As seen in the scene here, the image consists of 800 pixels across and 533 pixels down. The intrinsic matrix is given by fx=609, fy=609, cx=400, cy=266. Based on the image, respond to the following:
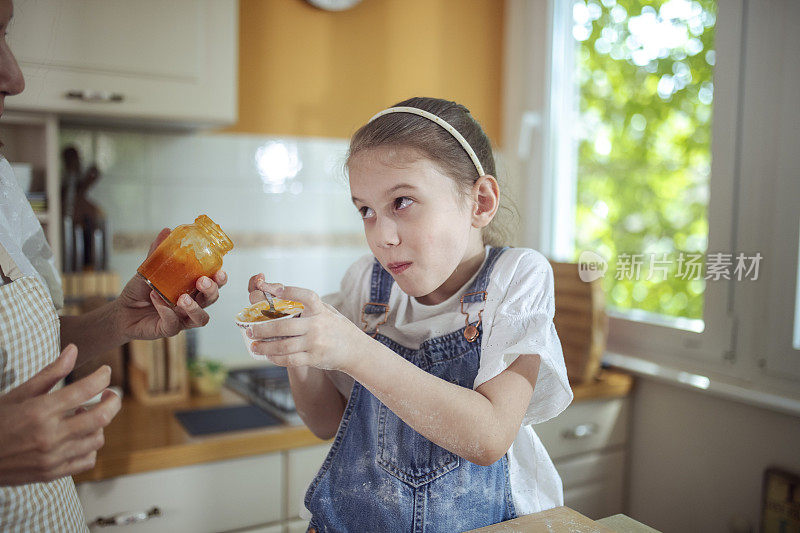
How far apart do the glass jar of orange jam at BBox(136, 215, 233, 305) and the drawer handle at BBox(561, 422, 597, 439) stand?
4.66 ft

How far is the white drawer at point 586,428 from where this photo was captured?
6.19 ft

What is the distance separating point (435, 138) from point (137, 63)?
1085mm

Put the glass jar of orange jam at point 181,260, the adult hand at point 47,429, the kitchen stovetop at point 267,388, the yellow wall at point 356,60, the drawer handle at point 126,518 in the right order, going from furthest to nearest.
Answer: the yellow wall at point 356,60 < the kitchen stovetop at point 267,388 < the drawer handle at point 126,518 < the glass jar of orange jam at point 181,260 < the adult hand at point 47,429

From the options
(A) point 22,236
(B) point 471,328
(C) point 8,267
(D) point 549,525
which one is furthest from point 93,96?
(D) point 549,525

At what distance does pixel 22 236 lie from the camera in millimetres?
951

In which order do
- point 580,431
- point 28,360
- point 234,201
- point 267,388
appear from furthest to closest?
point 234,201
point 580,431
point 267,388
point 28,360

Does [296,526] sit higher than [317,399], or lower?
lower

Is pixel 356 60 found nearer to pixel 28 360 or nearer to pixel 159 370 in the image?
pixel 159 370

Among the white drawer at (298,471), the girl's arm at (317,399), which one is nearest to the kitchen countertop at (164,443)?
the white drawer at (298,471)

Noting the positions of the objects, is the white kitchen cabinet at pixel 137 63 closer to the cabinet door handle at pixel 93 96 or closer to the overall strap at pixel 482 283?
the cabinet door handle at pixel 93 96

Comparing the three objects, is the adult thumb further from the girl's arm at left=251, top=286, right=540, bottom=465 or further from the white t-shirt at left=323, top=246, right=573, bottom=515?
the white t-shirt at left=323, top=246, right=573, bottom=515

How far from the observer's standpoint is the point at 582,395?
6.16 ft

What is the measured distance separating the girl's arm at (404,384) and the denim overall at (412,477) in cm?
14

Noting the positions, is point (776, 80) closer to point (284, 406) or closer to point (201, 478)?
point (284, 406)
